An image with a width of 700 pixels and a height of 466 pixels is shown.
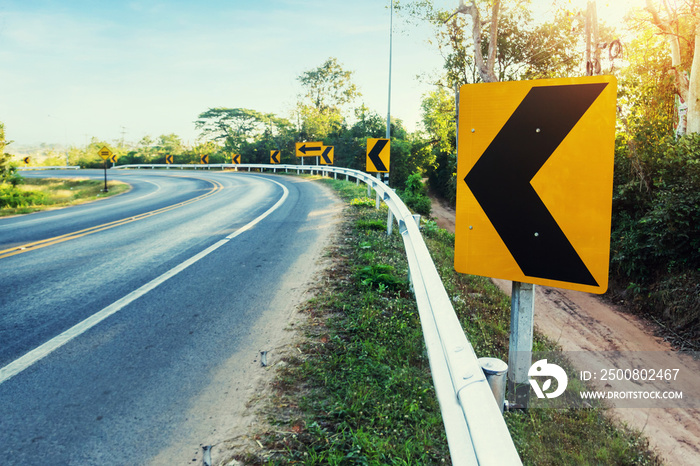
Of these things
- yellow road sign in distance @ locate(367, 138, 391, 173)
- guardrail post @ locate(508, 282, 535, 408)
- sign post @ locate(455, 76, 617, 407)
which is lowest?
guardrail post @ locate(508, 282, 535, 408)

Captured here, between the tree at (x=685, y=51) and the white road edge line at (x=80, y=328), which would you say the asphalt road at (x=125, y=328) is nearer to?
the white road edge line at (x=80, y=328)

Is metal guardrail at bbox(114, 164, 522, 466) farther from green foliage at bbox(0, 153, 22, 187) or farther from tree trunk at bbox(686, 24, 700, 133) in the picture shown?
green foliage at bbox(0, 153, 22, 187)

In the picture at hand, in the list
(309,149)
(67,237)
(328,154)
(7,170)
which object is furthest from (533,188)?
(7,170)

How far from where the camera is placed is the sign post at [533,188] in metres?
2.09

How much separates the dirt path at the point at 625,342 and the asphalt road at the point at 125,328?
12.8ft

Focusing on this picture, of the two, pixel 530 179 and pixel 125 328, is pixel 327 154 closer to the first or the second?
pixel 125 328

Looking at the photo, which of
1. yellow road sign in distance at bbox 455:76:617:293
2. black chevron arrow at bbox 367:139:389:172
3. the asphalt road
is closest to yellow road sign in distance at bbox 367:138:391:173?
black chevron arrow at bbox 367:139:389:172

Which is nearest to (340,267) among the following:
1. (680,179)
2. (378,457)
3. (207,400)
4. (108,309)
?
(108,309)

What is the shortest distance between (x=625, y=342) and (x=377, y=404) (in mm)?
7445

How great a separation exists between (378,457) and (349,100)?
186 ft

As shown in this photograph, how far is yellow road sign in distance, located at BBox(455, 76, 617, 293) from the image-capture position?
2090mm

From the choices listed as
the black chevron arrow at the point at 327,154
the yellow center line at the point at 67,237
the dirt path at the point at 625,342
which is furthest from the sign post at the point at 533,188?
the black chevron arrow at the point at 327,154

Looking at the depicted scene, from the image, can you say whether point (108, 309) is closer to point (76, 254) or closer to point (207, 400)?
point (207, 400)

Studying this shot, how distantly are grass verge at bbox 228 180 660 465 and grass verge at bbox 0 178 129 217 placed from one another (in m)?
15.4
